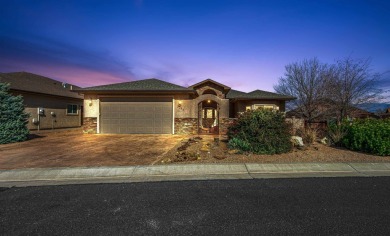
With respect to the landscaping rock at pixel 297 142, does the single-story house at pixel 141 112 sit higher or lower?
higher

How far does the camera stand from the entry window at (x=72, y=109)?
2036 centimetres

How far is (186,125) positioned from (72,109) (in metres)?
12.3

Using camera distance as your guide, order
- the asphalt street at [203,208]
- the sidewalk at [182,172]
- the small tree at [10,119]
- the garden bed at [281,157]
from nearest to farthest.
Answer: the asphalt street at [203,208] → the sidewalk at [182,172] → the garden bed at [281,157] → the small tree at [10,119]

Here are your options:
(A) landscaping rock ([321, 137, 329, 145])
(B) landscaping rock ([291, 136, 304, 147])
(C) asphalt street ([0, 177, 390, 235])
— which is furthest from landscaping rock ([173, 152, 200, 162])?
(A) landscaping rock ([321, 137, 329, 145])

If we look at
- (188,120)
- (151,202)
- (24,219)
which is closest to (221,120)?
(188,120)

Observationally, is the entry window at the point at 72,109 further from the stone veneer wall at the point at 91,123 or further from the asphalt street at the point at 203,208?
the asphalt street at the point at 203,208

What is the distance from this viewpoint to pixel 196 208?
415 cm

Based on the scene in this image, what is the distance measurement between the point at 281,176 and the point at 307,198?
1.81 meters

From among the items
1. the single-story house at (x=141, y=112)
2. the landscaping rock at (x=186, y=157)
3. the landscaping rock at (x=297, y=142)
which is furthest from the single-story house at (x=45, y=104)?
the landscaping rock at (x=297, y=142)

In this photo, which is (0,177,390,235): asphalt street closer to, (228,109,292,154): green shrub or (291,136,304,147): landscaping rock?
(228,109,292,154): green shrub

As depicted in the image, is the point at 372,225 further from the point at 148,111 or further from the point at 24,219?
the point at 148,111

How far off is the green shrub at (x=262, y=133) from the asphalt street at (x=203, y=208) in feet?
9.89

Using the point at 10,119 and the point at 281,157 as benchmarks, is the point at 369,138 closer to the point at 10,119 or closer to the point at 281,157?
the point at 281,157

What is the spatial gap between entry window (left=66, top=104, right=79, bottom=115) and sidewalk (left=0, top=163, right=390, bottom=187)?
1502cm
